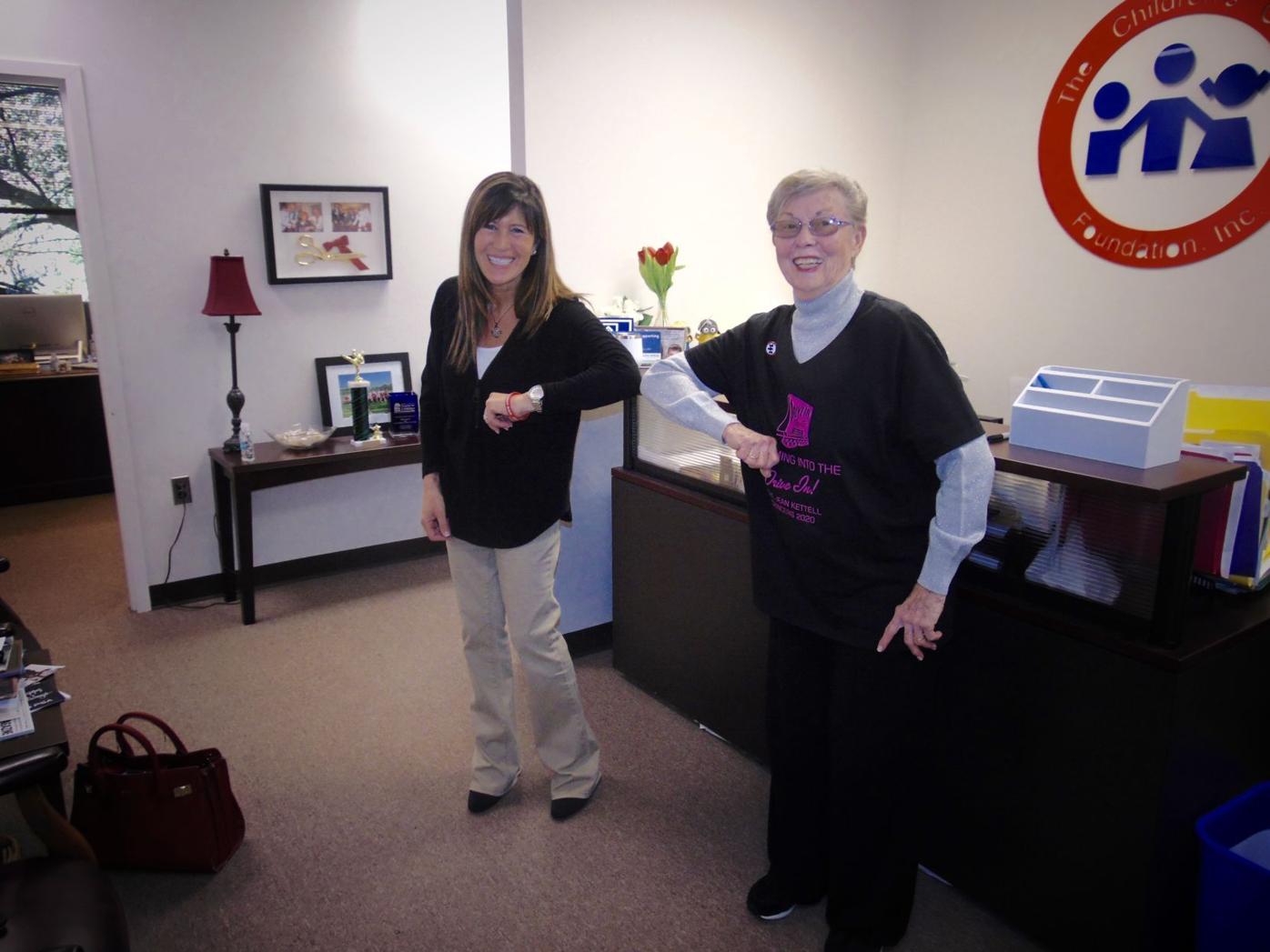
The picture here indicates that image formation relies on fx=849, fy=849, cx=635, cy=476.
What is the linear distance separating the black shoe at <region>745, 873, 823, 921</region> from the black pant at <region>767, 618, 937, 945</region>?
16mm

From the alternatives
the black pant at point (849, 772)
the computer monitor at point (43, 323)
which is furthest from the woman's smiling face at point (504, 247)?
the computer monitor at point (43, 323)

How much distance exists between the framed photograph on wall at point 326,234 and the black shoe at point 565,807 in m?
2.51

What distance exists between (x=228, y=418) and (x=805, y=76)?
2811 mm

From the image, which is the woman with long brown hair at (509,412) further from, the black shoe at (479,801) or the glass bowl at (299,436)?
the glass bowl at (299,436)

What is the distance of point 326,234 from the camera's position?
3.63 m

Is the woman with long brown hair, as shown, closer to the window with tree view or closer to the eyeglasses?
the eyeglasses

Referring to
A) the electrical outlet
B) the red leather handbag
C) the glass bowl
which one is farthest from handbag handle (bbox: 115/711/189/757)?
the electrical outlet

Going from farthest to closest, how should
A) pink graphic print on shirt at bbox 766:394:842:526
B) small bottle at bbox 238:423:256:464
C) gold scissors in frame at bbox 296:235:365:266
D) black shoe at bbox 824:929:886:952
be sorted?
gold scissors in frame at bbox 296:235:365:266 → small bottle at bbox 238:423:256:464 → black shoe at bbox 824:929:886:952 → pink graphic print on shirt at bbox 766:394:842:526

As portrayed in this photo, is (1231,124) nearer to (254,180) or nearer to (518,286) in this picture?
(518,286)

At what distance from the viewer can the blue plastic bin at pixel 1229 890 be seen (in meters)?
1.45

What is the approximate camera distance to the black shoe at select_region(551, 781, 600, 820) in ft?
7.04

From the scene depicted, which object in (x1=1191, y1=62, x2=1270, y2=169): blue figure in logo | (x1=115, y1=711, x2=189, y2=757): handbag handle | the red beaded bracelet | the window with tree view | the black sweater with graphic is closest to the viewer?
the black sweater with graphic

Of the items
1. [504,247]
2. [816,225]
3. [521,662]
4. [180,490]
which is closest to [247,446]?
[180,490]

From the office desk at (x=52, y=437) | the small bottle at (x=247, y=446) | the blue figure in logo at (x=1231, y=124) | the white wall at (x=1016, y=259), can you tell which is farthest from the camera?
the office desk at (x=52, y=437)
